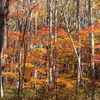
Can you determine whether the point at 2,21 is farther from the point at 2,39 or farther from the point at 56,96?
the point at 56,96

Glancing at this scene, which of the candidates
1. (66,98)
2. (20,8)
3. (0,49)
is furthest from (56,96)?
(20,8)

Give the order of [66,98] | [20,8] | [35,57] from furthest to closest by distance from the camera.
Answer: [20,8] → [35,57] → [66,98]

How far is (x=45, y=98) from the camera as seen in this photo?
909cm

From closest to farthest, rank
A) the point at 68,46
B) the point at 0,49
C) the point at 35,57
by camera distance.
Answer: the point at 0,49 → the point at 68,46 → the point at 35,57

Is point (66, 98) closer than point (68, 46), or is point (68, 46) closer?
point (66, 98)

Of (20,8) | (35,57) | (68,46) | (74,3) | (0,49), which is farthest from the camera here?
(74,3)

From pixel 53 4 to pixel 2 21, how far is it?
4.34 metres

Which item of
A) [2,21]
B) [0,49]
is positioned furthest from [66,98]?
[2,21]

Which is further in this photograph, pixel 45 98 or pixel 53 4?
pixel 53 4

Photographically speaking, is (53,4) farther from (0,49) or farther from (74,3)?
(74,3)

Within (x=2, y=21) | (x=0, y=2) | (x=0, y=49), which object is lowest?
(x=0, y=49)

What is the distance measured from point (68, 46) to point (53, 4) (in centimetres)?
356

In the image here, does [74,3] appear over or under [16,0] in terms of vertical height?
over

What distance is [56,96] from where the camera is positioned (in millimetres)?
8961
